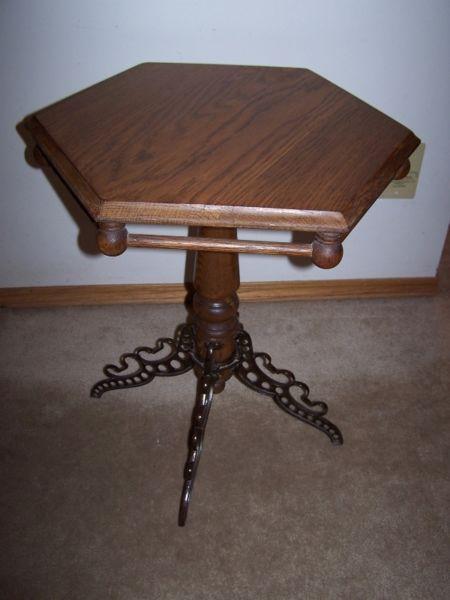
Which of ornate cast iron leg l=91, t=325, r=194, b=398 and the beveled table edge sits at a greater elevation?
the beveled table edge

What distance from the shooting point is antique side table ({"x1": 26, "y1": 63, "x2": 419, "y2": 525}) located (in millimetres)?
678

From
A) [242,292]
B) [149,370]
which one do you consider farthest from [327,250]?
[242,292]

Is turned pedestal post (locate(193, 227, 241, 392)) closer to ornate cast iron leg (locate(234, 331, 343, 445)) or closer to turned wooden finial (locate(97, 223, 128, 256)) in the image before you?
ornate cast iron leg (locate(234, 331, 343, 445))

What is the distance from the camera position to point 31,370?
1.41 metres

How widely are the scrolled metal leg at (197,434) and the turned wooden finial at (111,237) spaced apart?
1.49 ft

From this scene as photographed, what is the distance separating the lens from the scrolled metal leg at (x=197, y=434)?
1068mm

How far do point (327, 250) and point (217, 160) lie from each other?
0.71ft

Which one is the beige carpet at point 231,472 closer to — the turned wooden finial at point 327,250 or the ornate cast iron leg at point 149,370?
the ornate cast iron leg at point 149,370

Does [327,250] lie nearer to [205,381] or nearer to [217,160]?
[217,160]

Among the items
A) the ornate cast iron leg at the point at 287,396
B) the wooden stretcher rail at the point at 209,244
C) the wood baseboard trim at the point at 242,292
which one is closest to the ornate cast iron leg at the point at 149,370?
the ornate cast iron leg at the point at 287,396

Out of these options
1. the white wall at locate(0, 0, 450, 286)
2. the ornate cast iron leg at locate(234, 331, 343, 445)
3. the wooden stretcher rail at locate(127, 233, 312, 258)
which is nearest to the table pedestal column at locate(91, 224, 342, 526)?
the ornate cast iron leg at locate(234, 331, 343, 445)

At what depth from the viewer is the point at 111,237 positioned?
0.72 m

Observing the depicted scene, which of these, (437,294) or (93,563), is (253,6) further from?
(93,563)

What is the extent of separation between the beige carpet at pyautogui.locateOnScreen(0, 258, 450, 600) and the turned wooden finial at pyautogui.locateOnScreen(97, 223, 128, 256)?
0.66 meters
